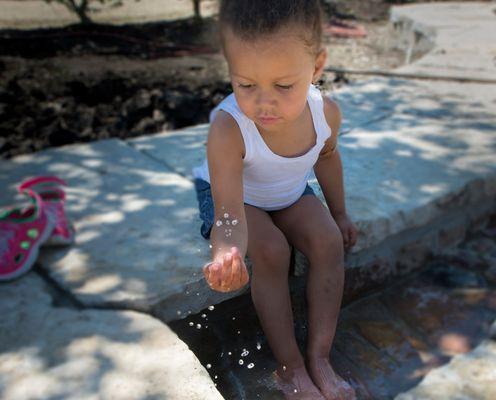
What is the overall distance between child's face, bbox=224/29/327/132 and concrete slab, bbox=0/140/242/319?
66 cm

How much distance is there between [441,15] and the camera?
7.30 meters

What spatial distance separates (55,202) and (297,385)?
4.11 feet

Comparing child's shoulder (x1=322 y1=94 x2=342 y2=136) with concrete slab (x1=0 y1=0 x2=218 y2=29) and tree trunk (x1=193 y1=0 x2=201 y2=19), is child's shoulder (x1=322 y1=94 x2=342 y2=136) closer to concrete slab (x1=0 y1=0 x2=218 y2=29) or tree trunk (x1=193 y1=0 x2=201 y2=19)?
concrete slab (x1=0 y1=0 x2=218 y2=29)

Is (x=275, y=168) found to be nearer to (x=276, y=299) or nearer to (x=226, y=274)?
(x=276, y=299)

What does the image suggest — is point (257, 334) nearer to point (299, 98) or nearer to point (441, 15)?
point (299, 98)

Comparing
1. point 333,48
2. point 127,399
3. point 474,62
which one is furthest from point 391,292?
point 333,48

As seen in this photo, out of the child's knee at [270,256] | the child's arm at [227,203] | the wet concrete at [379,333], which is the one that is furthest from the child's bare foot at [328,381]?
the child's arm at [227,203]

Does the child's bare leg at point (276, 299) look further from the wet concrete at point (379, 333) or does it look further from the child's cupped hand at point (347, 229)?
the child's cupped hand at point (347, 229)

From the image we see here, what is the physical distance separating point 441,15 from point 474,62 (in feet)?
8.56

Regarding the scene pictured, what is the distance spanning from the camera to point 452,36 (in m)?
6.07

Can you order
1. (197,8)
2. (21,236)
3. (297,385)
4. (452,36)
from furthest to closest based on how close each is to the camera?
(197,8) → (452,36) → (21,236) → (297,385)

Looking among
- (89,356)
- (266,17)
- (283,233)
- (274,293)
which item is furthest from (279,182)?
(89,356)

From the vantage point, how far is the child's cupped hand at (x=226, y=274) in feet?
5.47

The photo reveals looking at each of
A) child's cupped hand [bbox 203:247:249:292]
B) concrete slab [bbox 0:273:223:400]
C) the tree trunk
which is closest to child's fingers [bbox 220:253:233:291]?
child's cupped hand [bbox 203:247:249:292]
